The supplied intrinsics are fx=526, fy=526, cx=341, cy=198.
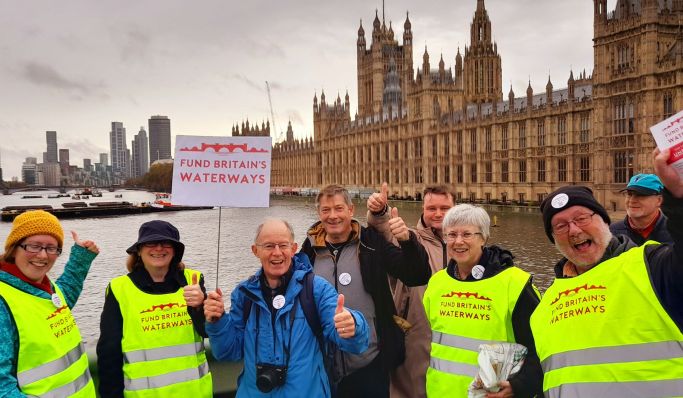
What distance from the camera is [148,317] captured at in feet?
11.9

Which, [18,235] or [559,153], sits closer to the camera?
[18,235]

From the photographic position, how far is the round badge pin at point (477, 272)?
3389 mm

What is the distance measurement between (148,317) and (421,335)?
7.10 ft

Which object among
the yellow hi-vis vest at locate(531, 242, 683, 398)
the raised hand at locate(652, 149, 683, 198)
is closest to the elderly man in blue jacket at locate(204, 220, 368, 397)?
the yellow hi-vis vest at locate(531, 242, 683, 398)

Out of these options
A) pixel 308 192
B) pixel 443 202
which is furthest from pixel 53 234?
pixel 308 192

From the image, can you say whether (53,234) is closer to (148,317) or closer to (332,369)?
(148,317)

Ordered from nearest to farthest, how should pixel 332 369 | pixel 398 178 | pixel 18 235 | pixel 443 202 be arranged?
pixel 18 235, pixel 332 369, pixel 443 202, pixel 398 178

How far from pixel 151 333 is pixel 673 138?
329cm

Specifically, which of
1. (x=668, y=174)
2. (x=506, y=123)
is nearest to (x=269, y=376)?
(x=668, y=174)

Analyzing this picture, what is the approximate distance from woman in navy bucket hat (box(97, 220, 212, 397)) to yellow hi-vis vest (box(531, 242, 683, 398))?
2.24m

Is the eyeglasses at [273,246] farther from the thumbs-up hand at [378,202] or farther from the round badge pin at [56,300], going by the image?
the round badge pin at [56,300]

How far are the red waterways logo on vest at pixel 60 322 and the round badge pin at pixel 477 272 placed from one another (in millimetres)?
2532

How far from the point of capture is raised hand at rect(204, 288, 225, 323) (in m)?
3.32

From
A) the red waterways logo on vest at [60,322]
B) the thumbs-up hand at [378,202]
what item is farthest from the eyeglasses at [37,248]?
the thumbs-up hand at [378,202]
